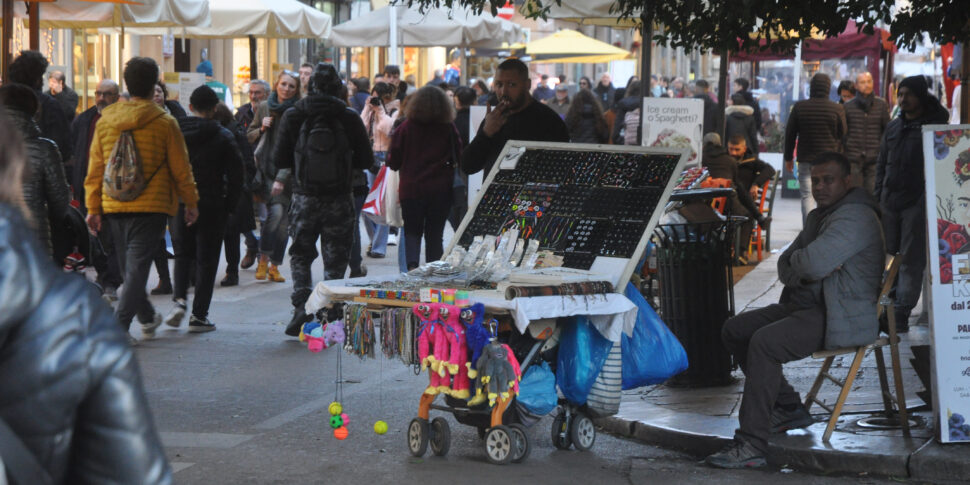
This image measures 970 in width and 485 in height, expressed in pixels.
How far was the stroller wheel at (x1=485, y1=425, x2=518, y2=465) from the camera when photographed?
20.2 feet

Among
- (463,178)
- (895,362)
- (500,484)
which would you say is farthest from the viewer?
(463,178)

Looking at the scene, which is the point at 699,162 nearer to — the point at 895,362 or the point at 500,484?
the point at 895,362

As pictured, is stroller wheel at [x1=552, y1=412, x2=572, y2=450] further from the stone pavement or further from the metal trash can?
the metal trash can

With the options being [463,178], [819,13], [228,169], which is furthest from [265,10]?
[819,13]

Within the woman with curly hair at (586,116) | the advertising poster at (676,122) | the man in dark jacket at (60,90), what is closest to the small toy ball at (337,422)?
the advertising poster at (676,122)

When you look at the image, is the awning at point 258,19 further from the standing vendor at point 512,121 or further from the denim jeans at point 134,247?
the standing vendor at point 512,121

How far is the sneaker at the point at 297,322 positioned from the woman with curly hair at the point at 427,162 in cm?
120

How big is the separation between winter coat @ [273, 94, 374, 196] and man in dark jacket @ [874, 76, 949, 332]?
12.6 ft

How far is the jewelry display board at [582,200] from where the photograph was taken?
6.68m

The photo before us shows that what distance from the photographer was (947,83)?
15969mm

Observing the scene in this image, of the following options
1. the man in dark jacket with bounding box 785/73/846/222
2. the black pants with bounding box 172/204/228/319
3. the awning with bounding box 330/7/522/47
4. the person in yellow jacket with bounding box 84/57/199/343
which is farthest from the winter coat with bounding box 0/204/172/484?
the awning with bounding box 330/7/522/47

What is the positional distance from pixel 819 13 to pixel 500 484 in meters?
3.64

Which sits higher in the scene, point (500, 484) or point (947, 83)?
point (947, 83)

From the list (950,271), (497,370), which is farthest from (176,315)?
(950,271)
